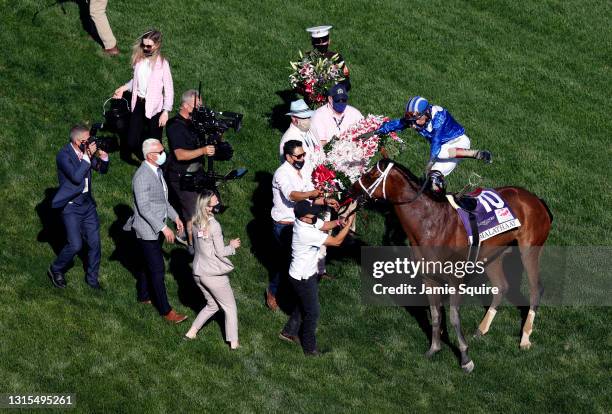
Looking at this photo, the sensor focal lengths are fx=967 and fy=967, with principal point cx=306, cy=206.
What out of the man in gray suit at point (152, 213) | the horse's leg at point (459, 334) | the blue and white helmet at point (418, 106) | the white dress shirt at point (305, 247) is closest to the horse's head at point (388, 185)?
the white dress shirt at point (305, 247)

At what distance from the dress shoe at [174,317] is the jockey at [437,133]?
12.2 feet

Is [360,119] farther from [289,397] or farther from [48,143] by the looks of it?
[48,143]

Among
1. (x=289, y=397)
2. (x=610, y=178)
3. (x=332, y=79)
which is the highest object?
(x=332, y=79)

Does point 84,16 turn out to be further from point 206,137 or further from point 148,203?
point 148,203

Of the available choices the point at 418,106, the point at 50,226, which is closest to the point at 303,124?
the point at 418,106

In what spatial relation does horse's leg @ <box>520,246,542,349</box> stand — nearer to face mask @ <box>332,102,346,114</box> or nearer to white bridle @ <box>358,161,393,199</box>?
white bridle @ <box>358,161,393,199</box>

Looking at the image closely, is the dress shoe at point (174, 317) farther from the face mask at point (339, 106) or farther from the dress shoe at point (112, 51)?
the dress shoe at point (112, 51)

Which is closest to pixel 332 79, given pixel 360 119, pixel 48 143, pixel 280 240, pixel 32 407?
pixel 360 119

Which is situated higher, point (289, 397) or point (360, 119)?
point (360, 119)

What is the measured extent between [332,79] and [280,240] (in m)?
3.85

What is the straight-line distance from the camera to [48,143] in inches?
653

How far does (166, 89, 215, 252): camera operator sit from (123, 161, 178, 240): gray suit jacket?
3.56 feet

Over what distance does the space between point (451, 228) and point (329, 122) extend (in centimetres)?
281

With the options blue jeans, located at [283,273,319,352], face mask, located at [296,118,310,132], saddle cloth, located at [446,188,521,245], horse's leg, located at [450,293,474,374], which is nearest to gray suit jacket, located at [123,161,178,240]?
blue jeans, located at [283,273,319,352]
